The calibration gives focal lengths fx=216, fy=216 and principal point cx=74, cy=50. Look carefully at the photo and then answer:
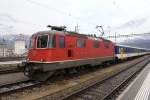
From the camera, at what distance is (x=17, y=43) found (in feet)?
288

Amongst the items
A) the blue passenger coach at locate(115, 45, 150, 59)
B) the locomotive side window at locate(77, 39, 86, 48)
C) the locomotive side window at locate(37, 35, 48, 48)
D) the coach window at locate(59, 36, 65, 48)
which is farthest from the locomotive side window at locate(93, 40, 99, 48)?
the blue passenger coach at locate(115, 45, 150, 59)

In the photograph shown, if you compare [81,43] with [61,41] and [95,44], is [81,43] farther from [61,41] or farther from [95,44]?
[95,44]

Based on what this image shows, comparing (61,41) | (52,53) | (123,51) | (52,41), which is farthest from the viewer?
(123,51)

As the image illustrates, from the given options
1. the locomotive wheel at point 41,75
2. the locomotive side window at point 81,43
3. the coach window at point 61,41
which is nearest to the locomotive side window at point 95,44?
the locomotive side window at point 81,43

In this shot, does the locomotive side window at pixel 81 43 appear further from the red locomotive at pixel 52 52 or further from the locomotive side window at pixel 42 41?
the locomotive side window at pixel 42 41

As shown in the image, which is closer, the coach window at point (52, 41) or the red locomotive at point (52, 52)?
the red locomotive at point (52, 52)

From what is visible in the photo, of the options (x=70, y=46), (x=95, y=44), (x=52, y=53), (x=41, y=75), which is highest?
(x=95, y=44)

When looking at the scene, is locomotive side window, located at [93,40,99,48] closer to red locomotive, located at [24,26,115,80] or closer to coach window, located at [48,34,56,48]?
red locomotive, located at [24,26,115,80]

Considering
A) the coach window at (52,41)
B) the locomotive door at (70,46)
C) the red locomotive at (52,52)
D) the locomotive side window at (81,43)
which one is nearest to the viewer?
the red locomotive at (52,52)

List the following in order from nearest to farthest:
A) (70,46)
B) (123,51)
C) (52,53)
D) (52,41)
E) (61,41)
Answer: (52,53)
(52,41)
(61,41)
(70,46)
(123,51)

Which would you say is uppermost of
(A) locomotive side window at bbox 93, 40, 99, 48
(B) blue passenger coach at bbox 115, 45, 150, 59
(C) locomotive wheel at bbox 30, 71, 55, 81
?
(A) locomotive side window at bbox 93, 40, 99, 48

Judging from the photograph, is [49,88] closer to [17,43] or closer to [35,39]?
[35,39]

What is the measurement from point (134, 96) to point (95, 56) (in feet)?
33.8

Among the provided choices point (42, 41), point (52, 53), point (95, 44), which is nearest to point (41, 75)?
point (52, 53)
